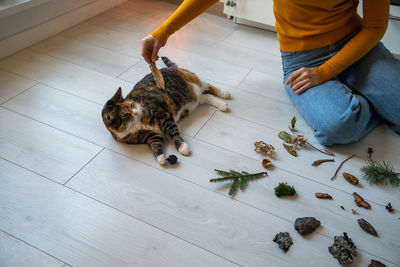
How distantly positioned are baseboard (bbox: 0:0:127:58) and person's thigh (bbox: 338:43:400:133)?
1896 millimetres

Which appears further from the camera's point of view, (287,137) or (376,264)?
(287,137)

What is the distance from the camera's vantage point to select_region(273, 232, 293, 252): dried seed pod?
1.02 m

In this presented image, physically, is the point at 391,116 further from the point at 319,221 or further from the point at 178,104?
the point at 178,104

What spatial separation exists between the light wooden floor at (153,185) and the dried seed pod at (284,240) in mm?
20

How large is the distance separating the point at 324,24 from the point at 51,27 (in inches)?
68.7

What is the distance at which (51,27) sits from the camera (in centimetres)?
215

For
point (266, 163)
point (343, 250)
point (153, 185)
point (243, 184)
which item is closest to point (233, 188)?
point (243, 184)

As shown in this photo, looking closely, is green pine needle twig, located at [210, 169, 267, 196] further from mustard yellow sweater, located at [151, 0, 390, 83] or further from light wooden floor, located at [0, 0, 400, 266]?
mustard yellow sweater, located at [151, 0, 390, 83]

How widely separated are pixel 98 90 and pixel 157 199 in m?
0.83

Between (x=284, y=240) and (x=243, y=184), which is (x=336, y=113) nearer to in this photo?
(x=243, y=184)

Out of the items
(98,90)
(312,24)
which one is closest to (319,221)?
(312,24)

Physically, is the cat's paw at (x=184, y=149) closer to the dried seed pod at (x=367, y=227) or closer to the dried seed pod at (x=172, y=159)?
the dried seed pod at (x=172, y=159)

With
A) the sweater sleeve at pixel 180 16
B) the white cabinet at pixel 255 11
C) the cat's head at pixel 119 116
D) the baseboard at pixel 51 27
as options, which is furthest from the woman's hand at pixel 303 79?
the baseboard at pixel 51 27

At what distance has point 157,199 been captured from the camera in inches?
46.2
